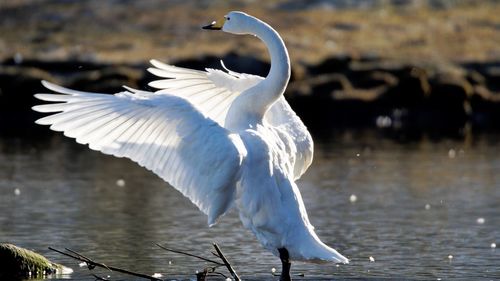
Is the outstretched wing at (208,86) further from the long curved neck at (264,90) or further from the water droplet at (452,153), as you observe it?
the water droplet at (452,153)

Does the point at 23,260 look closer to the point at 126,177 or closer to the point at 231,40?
the point at 126,177

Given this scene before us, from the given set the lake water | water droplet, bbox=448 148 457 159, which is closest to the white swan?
the lake water

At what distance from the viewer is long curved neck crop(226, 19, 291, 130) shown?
11.6 m

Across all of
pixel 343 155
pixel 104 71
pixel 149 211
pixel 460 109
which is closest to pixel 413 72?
pixel 460 109

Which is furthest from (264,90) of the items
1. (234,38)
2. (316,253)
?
(234,38)

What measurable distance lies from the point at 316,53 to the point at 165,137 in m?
37.3

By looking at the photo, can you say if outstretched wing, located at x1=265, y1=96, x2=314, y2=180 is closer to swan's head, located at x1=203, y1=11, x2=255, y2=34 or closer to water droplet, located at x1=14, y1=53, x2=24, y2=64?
swan's head, located at x1=203, y1=11, x2=255, y2=34

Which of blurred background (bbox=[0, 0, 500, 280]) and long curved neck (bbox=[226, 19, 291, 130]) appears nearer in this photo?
long curved neck (bbox=[226, 19, 291, 130])

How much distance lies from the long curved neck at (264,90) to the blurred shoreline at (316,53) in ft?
68.4

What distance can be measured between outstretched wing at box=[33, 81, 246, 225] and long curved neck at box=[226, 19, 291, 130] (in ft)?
2.45

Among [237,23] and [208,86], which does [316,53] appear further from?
[237,23]

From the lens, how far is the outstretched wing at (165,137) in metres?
10.9

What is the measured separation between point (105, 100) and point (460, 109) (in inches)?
1131

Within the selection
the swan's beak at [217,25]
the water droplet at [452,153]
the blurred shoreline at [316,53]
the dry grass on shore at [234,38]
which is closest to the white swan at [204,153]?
the swan's beak at [217,25]
